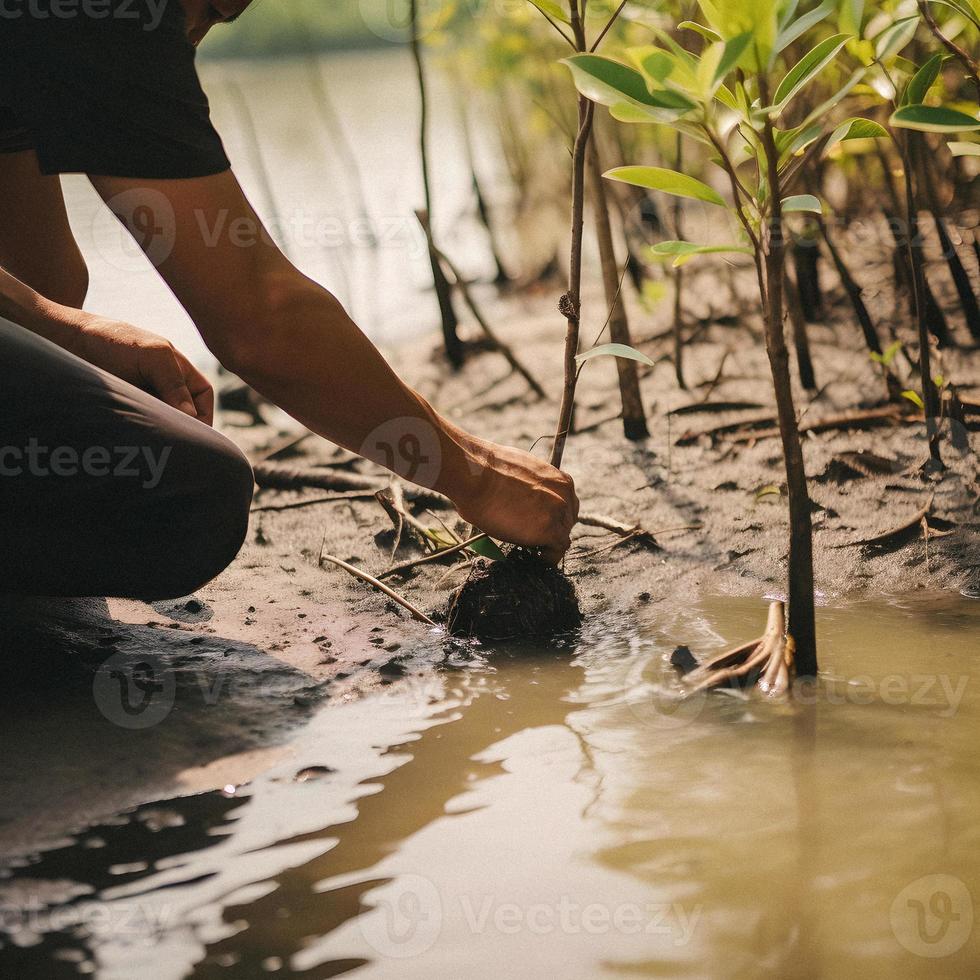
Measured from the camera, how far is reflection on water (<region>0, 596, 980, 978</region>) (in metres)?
0.93

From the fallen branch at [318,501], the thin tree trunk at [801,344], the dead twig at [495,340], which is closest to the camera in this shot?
the fallen branch at [318,501]

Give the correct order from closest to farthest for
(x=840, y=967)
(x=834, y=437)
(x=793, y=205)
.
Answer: (x=840, y=967) → (x=793, y=205) → (x=834, y=437)

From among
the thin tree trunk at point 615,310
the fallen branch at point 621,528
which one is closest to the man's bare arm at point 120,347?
the fallen branch at point 621,528

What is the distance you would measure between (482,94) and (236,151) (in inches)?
156

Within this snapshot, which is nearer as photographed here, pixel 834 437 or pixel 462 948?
pixel 462 948

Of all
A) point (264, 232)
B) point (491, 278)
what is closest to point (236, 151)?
point (491, 278)

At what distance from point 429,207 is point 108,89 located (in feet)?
4.69

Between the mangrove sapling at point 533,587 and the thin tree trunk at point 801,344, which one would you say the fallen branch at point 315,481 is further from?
the thin tree trunk at point 801,344

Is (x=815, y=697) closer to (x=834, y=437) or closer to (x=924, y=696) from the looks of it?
(x=924, y=696)

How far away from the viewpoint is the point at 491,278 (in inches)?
195

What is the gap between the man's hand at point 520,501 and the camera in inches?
62.3

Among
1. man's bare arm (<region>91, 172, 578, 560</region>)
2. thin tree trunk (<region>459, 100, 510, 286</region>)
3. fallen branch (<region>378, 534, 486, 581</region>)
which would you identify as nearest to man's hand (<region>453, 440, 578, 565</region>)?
man's bare arm (<region>91, 172, 578, 560</region>)
